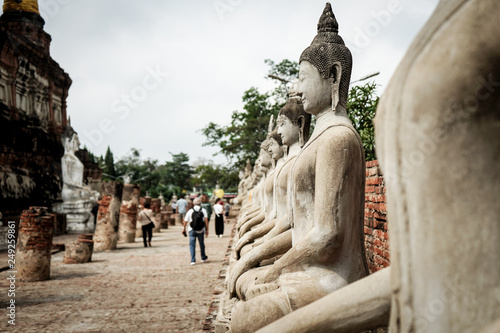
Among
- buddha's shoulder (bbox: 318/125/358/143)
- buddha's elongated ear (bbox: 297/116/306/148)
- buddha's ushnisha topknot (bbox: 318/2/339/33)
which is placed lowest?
buddha's shoulder (bbox: 318/125/358/143)

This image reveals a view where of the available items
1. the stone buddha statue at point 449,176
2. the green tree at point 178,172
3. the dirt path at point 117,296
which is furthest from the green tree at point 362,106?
the green tree at point 178,172

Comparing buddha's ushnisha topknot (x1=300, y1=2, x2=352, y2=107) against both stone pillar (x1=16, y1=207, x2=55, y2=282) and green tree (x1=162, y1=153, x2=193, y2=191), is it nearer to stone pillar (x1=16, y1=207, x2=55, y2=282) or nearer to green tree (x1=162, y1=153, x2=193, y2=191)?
stone pillar (x1=16, y1=207, x2=55, y2=282)

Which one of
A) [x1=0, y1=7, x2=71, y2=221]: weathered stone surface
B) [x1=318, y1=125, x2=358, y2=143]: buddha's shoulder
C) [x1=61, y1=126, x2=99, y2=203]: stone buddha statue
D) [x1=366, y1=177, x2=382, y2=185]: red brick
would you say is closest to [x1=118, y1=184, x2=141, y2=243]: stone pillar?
[x1=0, y1=7, x2=71, y2=221]: weathered stone surface

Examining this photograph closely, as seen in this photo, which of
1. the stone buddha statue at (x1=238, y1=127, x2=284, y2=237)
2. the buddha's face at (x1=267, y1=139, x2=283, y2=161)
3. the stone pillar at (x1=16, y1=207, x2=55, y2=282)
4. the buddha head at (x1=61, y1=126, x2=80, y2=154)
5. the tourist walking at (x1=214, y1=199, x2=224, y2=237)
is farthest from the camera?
the buddha head at (x1=61, y1=126, x2=80, y2=154)

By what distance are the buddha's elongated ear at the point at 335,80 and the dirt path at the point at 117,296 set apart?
12.4 ft

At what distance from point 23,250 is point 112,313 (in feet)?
10.3

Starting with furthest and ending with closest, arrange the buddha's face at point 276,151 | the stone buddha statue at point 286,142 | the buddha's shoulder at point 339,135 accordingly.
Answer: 1. the buddha's face at point 276,151
2. the stone buddha statue at point 286,142
3. the buddha's shoulder at point 339,135

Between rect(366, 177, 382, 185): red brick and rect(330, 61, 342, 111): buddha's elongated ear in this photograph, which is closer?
rect(330, 61, 342, 111): buddha's elongated ear

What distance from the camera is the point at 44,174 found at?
1945 cm

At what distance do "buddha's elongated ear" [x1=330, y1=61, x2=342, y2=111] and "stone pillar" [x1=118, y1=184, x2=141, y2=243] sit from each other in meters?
13.7

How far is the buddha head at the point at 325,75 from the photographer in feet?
9.52

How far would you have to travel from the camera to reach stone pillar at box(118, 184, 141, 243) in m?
15.8

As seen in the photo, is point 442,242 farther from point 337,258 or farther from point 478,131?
point 337,258

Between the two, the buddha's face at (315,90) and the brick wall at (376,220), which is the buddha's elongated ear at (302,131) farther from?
the brick wall at (376,220)
